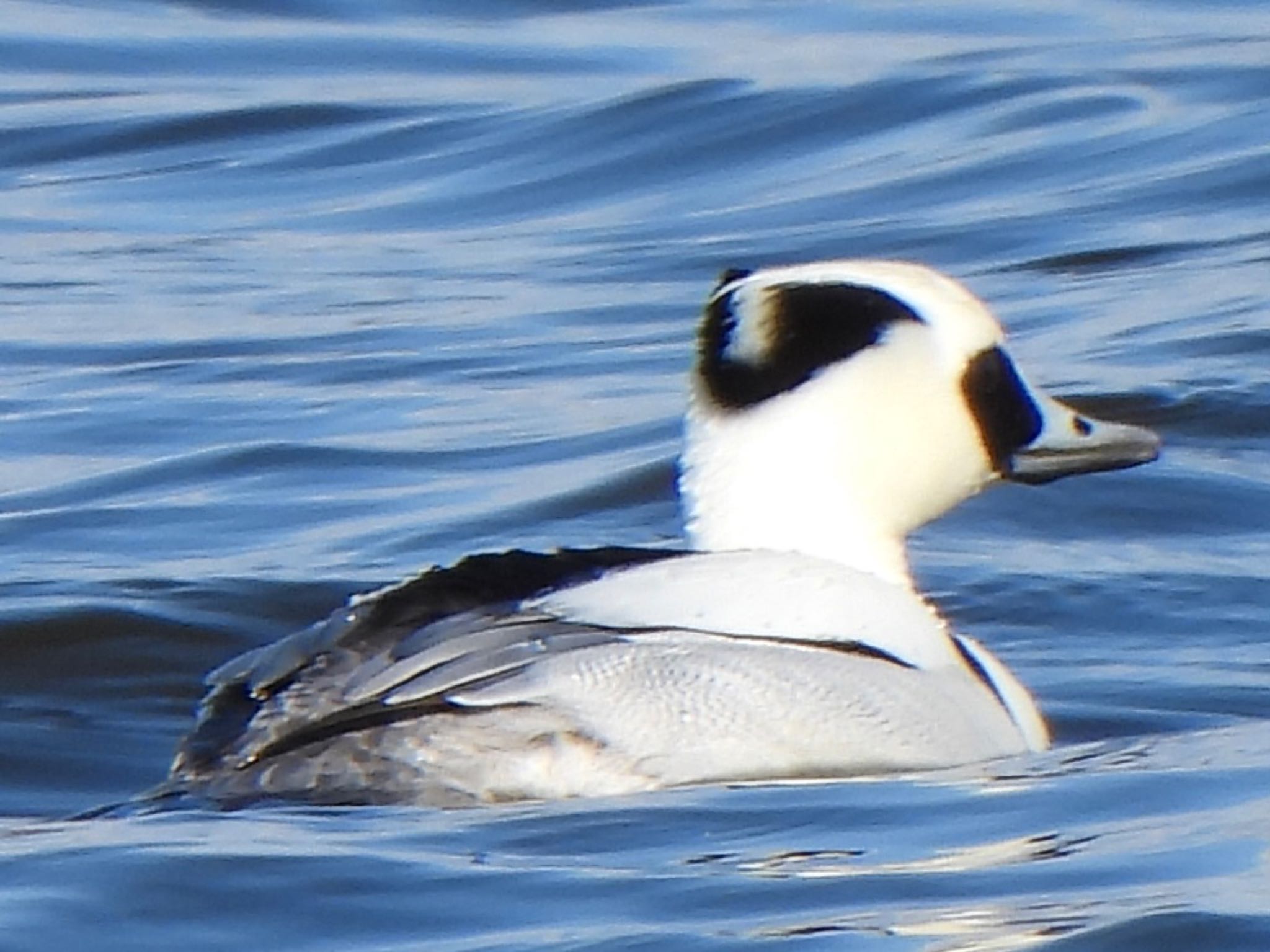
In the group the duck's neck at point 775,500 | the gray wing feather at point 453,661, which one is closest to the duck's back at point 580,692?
the gray wing feather at point 453,661

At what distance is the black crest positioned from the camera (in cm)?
650

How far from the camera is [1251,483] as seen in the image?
361 inches

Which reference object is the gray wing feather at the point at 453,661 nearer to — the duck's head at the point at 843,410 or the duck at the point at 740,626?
the duck at the point at 740,626

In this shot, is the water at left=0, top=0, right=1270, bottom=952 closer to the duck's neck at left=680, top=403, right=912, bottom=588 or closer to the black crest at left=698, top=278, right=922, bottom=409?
the duck's neck at left=680, top=403, right=912, bottom=588

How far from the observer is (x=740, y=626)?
20.1ft

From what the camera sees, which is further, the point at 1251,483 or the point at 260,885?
the point at 1251,483

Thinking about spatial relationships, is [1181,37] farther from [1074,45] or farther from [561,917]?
[561,917]

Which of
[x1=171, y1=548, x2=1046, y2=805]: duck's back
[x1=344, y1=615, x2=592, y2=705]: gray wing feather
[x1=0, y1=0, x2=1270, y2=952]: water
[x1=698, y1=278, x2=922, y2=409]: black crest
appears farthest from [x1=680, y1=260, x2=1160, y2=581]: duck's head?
[x1=344, y1=615, x2=592, y2=705]: gray wing feather

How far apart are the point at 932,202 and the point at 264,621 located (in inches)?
214

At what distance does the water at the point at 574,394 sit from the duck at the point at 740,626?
0.10m

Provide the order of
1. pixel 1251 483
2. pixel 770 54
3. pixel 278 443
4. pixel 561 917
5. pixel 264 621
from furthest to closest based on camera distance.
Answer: pixel 770 54 → pixel 278 443 → pixel 1251 483 → pixel 264 621 → pixel 561 917

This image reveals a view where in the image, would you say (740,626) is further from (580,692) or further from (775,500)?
(775,500)

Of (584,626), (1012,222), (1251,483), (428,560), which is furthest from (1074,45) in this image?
(584,626)

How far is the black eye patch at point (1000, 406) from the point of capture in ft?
22.6
